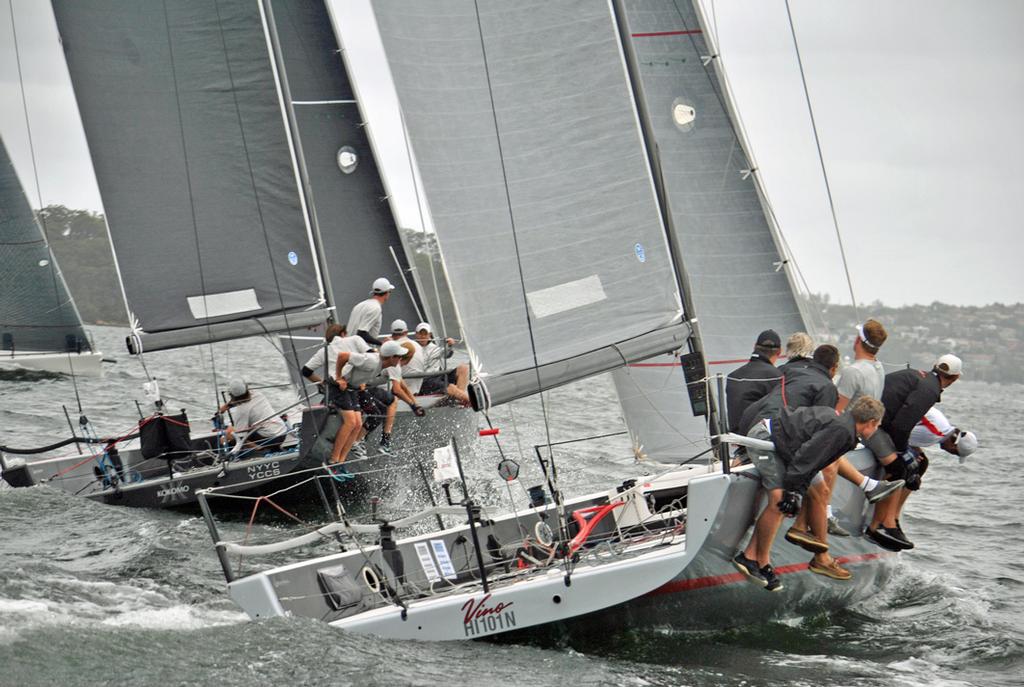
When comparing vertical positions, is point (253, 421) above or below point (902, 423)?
above

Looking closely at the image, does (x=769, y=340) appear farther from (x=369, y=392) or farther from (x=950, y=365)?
(x=369, y=392)

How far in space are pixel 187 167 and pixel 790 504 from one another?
8.31m

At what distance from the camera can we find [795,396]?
7.54m

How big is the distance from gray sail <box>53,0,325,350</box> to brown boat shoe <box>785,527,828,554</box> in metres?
6.90

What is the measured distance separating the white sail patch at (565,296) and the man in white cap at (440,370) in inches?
150

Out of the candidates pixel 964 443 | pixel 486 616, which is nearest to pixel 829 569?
pixel 964 443

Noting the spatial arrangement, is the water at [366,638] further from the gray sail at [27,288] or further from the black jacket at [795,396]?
the gray sail at [27,288]

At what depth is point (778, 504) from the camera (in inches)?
282

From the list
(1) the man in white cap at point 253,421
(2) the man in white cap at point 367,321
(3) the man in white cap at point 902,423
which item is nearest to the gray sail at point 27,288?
(1) the man in white cap at point 253,421

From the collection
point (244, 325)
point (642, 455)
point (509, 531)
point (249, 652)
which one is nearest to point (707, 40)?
point (642, 455)

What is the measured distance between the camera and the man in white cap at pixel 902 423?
26.2 ft

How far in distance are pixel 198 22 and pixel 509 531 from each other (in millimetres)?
7385

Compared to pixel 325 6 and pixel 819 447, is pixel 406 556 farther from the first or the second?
pixel 325 6

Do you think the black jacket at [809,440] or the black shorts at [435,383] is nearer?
the black jacket at [809,440]
